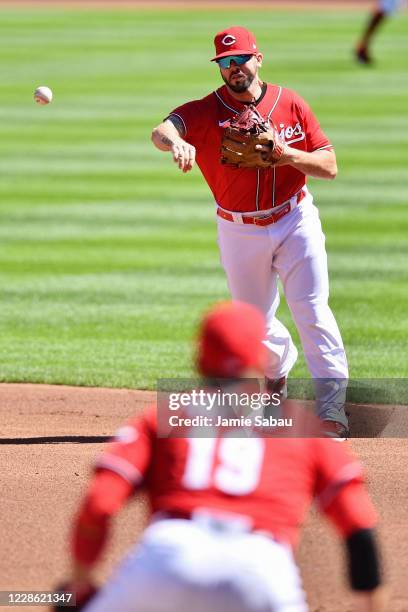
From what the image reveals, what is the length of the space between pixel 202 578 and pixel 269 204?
12.3ft

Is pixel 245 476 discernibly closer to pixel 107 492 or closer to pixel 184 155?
pixel 107 492

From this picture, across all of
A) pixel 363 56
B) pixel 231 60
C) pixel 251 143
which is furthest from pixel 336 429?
pixel 363 56

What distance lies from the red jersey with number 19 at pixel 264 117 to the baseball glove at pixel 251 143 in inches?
9.2

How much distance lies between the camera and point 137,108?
19906 millimetres

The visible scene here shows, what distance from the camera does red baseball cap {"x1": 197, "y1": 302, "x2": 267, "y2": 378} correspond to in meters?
3.07

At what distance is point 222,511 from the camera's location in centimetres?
303

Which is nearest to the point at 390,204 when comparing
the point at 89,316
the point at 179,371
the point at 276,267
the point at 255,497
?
the point at 89,316

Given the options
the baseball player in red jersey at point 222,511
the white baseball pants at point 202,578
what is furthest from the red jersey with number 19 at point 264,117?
the white baseball pants at point 202,578

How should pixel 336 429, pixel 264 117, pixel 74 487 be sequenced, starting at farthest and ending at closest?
1. pixel 336 429
2. pixel 264 117
3. pixel 74 487

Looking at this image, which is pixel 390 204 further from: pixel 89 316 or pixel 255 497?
pixel 255 497

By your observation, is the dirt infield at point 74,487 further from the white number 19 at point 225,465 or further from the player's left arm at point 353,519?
the white number 19 at point 225,465

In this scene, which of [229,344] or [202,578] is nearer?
[202,578]

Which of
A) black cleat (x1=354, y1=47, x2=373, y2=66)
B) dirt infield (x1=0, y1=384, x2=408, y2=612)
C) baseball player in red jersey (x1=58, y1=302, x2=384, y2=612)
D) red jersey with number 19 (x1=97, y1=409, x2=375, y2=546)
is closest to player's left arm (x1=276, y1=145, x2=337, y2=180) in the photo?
dirt infield (x1=0, y1=384, x2=408, y2=612)

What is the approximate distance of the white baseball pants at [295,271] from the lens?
21.0ft
